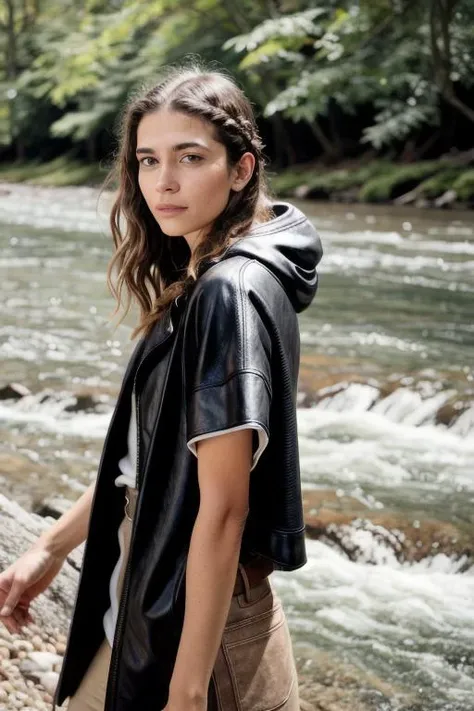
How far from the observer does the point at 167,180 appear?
5.43ft

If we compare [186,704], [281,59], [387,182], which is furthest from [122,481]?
[281,59]

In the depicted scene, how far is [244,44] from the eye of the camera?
818 inches

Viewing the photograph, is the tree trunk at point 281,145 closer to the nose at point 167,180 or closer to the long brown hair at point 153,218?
the long brown hair at point 153,218

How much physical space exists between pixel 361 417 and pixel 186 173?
5.68 m

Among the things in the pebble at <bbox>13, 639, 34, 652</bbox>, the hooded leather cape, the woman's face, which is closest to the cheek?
the woman's face

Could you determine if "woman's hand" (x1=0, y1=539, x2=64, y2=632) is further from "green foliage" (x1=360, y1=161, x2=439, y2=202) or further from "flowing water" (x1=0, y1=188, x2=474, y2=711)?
"green foliage" (x1=360, y1=161, x2=439, y2=202)

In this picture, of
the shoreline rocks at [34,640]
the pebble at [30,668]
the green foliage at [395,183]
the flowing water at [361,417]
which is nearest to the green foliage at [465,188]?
the green foliage at [395,183]

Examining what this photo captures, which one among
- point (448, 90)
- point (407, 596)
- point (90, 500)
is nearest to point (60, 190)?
point (448, 90)

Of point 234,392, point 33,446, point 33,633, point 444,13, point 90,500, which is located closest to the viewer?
point 234,392

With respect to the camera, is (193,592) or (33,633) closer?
(193,592)

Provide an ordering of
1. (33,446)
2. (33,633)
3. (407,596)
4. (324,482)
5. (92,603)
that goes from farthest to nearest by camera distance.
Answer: (33,446) → (324,482) → (407,596) → (33,633) → (92,603)

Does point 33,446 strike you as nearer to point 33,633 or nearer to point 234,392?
point 33,633

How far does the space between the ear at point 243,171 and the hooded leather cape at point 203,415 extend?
110 millimetres

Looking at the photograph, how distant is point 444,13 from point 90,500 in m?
18.5
